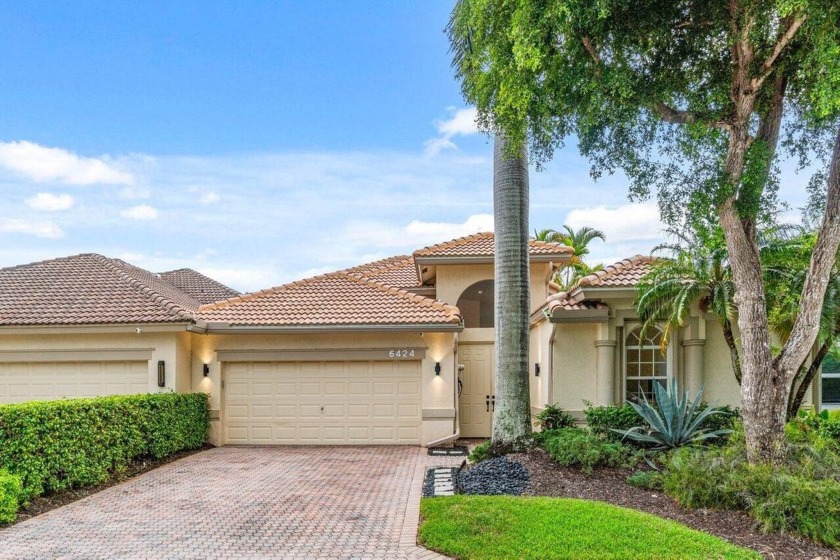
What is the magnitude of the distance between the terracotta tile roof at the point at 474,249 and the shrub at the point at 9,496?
10.4 metres

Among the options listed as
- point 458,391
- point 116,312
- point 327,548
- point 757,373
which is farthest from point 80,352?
point 757,373

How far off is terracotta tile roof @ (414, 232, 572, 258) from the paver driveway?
6264 millimetres

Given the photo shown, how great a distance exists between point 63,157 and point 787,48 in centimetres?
1896

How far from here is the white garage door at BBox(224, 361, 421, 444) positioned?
1491cm

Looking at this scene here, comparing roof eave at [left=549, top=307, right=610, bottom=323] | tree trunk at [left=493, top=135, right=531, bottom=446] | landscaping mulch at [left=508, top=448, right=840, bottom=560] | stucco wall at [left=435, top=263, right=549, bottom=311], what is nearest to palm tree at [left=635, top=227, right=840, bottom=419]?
roof eave at [left=549, top=307, right=610, bottom=323]

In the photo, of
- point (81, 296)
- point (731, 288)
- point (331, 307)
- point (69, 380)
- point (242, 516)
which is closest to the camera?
point (242, 516)

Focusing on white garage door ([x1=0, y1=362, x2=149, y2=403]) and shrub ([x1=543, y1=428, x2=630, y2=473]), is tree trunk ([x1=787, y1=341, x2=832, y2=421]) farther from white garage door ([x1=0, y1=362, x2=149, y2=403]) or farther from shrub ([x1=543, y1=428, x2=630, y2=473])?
white garage door ([x1=0, y1=362, x2=149, y2=403])

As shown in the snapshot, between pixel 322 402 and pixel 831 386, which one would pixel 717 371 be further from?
pixel 831 386

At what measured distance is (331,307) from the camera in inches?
607

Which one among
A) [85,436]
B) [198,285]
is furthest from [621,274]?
→ [198,285]

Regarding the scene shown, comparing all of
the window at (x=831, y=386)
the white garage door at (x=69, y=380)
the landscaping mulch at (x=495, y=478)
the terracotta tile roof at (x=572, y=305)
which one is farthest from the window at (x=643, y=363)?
the window at (x=831, y=386)

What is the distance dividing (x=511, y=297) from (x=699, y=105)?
14.9ft

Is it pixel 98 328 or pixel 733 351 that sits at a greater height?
pixel 98 328

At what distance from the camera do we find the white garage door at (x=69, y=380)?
14273 mm
